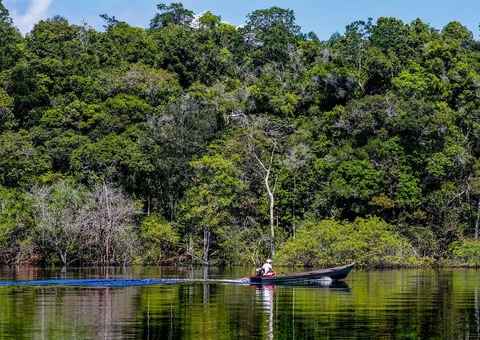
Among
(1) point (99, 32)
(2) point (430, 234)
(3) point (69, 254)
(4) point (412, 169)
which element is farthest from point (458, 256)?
(1) point (99, 32)

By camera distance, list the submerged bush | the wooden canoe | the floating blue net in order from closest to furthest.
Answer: the floating blue net, the wooden canoe, the submerged bush

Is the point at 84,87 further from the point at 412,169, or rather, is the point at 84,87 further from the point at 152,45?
the point at 412,169

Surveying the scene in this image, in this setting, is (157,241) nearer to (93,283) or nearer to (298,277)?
(93,283)

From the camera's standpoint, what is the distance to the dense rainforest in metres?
50.5

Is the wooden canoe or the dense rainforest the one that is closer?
the wooden canoe

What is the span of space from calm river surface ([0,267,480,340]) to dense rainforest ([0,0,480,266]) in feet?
51.3

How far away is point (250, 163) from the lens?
181ft

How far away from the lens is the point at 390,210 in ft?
169

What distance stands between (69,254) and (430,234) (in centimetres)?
2255

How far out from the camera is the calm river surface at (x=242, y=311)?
1889 cm

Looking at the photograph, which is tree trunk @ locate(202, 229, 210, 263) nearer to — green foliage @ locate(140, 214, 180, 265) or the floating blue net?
green foliage @ locate(140, 214, 180, 265)

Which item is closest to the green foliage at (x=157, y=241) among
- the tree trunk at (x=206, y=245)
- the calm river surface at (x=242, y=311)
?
the tree trunk at (x=206, y=245)

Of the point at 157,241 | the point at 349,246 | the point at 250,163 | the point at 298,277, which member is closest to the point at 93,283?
the point at 298,277

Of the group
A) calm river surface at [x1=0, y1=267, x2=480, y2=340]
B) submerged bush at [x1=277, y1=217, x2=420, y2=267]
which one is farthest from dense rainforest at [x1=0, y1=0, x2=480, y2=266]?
calm river surface at [x1=0, y1=267, x2=480, y2=340]
